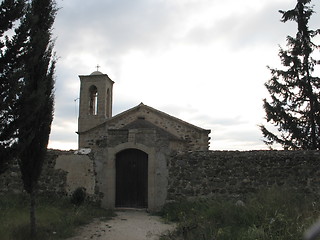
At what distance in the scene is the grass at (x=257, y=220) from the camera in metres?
5.02

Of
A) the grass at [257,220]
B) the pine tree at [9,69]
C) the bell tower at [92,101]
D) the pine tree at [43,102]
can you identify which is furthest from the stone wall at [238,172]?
the bell tower at [92,101]

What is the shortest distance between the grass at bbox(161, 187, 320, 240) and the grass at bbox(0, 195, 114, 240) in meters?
2.21

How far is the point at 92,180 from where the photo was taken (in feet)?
31.4

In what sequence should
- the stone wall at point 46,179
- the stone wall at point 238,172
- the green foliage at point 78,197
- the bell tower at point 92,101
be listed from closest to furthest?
the stone wall at point 238,172
the green foliage at point 78,197
the stone wall at point 46,179
the bell tower at point 92,101

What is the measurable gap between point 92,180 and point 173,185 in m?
2.49

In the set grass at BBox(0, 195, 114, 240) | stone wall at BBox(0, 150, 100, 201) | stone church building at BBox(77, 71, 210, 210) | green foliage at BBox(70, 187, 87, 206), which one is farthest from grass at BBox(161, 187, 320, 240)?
stone wall at BBox(0, 150, 100, 201)

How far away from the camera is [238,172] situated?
29.3 ft

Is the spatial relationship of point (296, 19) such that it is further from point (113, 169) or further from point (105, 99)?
point (105, 99)

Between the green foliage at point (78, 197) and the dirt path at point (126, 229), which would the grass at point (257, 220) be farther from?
the green foliage at point (78, 197)

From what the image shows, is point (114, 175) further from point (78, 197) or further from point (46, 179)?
point (46, 179)

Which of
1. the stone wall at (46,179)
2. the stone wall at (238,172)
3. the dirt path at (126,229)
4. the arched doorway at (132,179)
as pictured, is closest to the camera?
the dirt path at (126,229)

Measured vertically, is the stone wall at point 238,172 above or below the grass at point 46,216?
above

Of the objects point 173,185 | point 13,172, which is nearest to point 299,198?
point 173,185

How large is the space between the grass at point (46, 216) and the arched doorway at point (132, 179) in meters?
0.96
